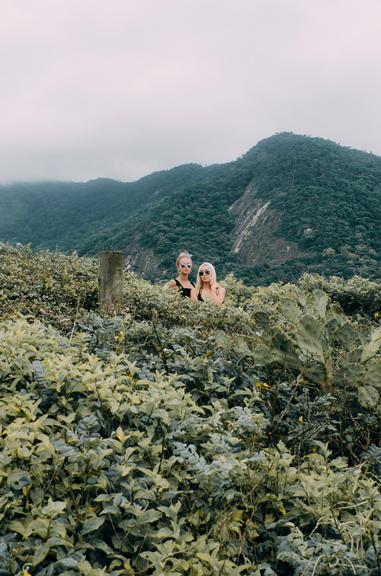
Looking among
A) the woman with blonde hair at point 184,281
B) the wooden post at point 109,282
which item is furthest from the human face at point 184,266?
the wooden post at point 109,282

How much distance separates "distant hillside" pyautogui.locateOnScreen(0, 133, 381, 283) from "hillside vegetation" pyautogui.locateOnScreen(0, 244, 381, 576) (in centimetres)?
2464

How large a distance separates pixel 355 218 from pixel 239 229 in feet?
35.2

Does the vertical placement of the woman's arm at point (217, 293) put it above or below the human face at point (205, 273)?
below

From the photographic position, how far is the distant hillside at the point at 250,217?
3653cm

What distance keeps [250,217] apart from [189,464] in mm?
47407

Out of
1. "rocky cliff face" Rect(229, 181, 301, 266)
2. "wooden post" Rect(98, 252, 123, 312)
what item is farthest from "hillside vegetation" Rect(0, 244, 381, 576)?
"rocky cliff face" Rect(229, 181, 301, 266)

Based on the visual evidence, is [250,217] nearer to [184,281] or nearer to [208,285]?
[184,281]

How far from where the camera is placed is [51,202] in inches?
2749

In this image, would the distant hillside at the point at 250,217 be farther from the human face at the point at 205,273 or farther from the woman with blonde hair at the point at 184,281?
the human face at the point at 205,273

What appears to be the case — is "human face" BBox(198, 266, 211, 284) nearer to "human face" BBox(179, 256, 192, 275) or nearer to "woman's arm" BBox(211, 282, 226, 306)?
"woman's arm" BBox(211, 282, 226, 306)

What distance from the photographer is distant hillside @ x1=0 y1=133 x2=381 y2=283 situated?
36.5 meters

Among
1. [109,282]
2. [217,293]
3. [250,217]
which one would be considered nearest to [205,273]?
[217,293]

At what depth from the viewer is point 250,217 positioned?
160ft

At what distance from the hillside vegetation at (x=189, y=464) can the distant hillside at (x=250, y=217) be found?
24.6 m
